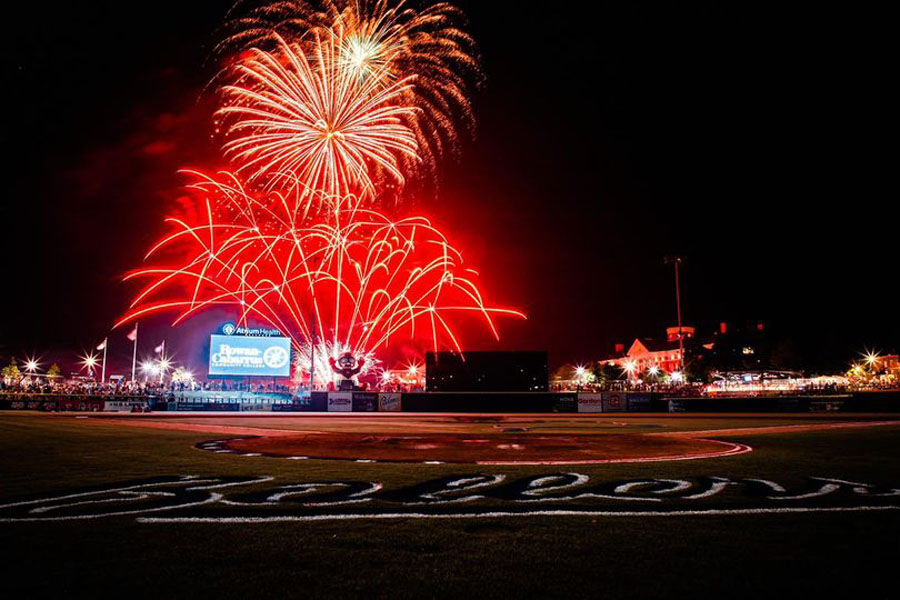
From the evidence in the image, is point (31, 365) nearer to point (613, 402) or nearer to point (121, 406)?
point (121, 406)

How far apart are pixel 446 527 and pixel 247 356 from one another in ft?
203

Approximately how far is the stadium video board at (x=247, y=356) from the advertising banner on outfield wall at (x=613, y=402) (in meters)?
34.5

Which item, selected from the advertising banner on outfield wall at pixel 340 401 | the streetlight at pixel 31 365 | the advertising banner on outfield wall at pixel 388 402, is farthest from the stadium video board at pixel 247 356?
the streetlight at pixel 31 365

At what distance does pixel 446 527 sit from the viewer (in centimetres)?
771

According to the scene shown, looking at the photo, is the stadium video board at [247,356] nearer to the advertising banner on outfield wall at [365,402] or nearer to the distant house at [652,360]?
the advertising banner on outfield wall at [365,402]

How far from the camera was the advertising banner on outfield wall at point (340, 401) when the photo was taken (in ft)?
156

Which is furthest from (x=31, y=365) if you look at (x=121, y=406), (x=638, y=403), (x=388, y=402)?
(x=638, y=403)

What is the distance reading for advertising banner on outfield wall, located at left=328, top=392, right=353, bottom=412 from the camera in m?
47.4

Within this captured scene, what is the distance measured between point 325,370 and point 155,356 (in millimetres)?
88617

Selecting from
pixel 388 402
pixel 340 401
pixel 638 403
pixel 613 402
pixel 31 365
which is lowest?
pixel 638 403

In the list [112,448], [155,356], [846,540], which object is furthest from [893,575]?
[155,356]

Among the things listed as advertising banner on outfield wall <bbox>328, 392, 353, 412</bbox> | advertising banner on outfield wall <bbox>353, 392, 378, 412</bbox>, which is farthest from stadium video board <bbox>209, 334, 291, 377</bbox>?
advertising banner on outfield wall <bbox>353, 392, 378, 412</bbox>

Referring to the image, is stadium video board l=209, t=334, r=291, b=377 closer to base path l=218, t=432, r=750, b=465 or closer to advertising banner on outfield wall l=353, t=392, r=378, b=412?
advertising banner on outfield wall l=353, t=392, r=378, b=412

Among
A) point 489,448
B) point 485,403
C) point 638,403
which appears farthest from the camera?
point 485,403
